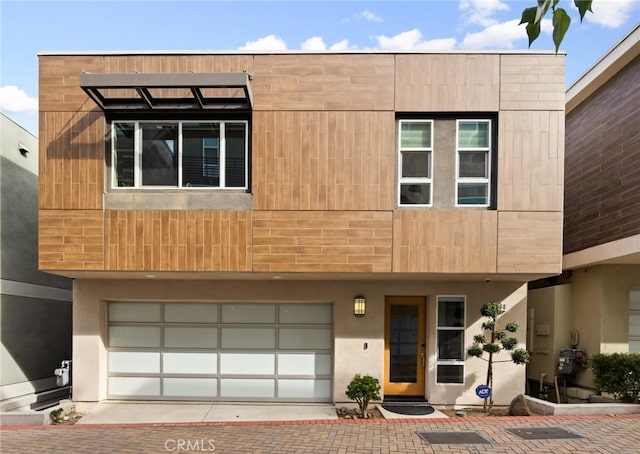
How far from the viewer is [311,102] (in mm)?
7395

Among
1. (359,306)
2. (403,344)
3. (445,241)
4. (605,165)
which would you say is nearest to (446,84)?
(445,241)

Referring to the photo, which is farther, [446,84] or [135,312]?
[135,312]

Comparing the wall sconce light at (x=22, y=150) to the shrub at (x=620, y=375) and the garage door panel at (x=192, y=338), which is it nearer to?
the garage door panel at (x=192, y=338)

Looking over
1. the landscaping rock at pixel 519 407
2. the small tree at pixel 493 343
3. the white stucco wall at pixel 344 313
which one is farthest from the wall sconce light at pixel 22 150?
the landscaping rock at pixel 519 407

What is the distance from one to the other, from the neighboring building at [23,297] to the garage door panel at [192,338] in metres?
3.63

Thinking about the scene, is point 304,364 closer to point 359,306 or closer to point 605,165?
point 359,306

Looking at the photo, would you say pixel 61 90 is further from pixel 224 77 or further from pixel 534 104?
pixel 534 104

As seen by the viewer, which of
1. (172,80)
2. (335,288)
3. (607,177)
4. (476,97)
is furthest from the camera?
(607,177)

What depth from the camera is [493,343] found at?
7.90 m

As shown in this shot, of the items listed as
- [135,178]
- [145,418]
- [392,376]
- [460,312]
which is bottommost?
[145,418]

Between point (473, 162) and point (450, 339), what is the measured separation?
359 cm

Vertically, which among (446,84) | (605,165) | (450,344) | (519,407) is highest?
(446,84)

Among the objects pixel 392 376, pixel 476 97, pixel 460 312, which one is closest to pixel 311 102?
pixel 476 97

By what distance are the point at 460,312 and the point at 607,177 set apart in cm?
475
